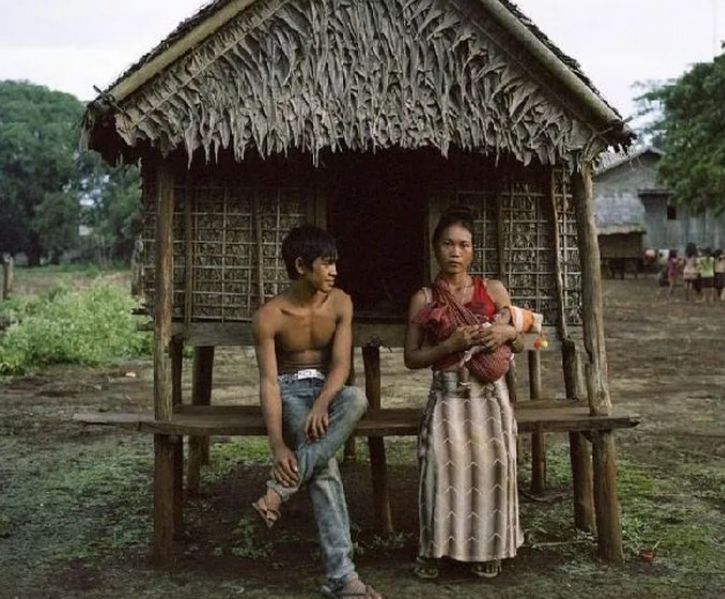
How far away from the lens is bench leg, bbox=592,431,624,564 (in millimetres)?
5623

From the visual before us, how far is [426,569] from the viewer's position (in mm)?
5340

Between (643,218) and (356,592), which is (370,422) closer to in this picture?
(356,592)

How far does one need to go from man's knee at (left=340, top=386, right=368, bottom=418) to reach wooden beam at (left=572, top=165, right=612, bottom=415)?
4.93ft

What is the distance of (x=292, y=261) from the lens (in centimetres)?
529

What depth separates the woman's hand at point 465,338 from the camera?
5.15 m

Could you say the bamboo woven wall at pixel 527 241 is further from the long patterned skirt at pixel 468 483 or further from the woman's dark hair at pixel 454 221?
the long patterned skirt at pixel 468 483

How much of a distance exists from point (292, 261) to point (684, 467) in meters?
4.36

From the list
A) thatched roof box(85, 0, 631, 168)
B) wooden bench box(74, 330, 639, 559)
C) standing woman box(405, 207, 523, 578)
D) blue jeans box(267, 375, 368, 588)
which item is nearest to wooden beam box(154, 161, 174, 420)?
wooden bench box(74, 330, 639, 559)

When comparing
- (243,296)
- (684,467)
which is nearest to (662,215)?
(684,467)

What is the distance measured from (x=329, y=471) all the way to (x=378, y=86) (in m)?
2.19

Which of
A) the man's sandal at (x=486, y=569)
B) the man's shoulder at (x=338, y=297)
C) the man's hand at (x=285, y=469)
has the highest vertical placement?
the man's shoulder at (x=338, y=297)

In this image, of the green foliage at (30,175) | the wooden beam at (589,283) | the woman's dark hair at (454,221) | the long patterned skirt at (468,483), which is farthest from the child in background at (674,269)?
the green foliage at (30,175)

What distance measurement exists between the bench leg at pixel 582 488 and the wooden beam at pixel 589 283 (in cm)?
58

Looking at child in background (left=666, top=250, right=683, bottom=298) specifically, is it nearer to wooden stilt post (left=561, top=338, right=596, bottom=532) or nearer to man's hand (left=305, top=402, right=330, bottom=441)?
wooden stilt post (left=561, top=338, right=596, bottom=532)
